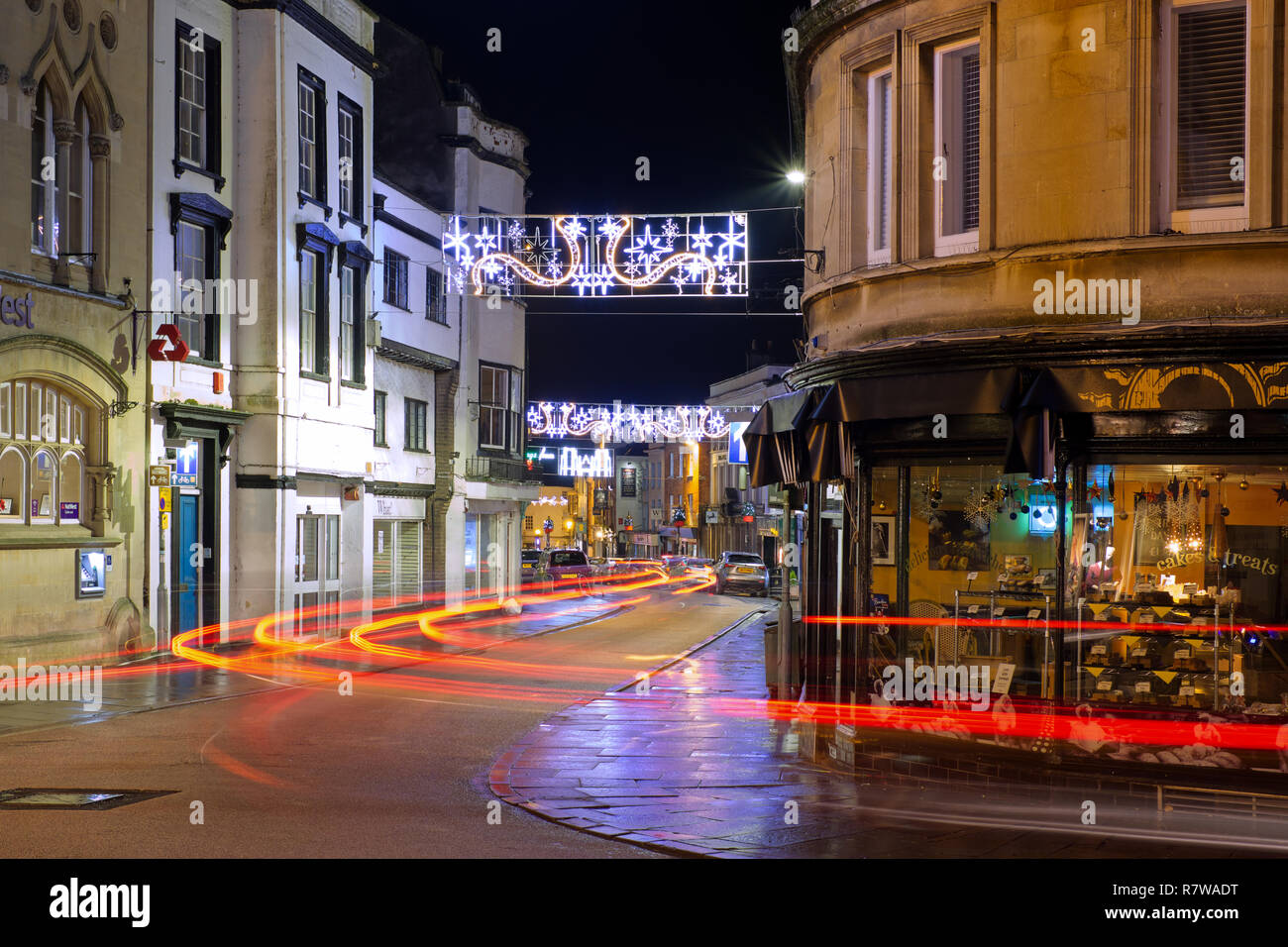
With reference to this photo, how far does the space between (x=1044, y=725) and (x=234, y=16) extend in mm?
21822

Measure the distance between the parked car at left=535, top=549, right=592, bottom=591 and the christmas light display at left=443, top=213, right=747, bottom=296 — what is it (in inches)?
987

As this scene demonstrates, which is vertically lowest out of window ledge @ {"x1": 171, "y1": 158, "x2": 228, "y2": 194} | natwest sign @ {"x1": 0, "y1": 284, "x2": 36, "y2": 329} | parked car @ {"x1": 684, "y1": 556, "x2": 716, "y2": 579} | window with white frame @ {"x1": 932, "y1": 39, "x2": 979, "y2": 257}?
parked car @ {"x1": 684, "y1": 556, "x2": 716, "y2": 579}

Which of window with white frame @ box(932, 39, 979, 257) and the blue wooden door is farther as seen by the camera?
the blue wooden door

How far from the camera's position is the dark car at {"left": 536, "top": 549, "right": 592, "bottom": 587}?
166ft

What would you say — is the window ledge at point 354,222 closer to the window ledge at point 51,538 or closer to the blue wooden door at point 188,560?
the blue wooden door at point 188,560

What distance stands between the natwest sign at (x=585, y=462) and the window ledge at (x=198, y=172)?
3097cm

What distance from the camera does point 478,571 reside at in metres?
41.5

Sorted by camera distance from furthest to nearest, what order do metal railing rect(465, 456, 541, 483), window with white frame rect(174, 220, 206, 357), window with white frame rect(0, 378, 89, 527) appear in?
metal railing rect(465, 456, 541, 483), window with white frame rect(174, 220, 206, 357), window with white frame rect(0, 378, 89, 527)

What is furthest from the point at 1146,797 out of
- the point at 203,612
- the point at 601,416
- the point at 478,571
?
the point at 601,416

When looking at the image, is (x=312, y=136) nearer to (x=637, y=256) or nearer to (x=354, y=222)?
(x=354, y=222)

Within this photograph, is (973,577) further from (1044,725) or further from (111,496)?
(111,496)

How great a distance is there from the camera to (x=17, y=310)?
1998cm

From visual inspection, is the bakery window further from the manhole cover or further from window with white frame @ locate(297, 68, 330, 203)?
window with white frame @ locate(297, 68, 330, 203)

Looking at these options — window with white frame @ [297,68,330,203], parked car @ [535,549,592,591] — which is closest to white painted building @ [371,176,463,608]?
window with white frame @ [297,68,330,203]
